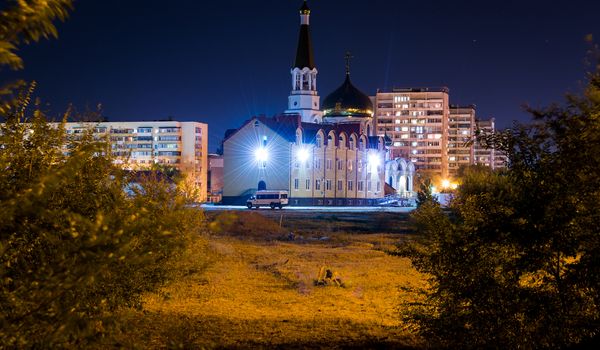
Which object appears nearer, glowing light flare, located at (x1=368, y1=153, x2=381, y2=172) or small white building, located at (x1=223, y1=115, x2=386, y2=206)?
small white building, located at (x1=223, y1=115, x2=386, y2=206)

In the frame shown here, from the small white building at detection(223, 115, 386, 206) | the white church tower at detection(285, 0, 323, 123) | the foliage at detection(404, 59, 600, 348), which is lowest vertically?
the foliage at detection(404, 59, 600, 348)

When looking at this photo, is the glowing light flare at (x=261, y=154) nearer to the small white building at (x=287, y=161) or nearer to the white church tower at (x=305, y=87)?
the small white building at (x=287, y=161)

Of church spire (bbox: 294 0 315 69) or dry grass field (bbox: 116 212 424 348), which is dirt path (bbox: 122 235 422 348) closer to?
dry grass field (bbox: 116 212 424 348)

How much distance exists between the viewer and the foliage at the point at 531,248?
35.1 ft

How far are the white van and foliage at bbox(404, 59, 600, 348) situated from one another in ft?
231

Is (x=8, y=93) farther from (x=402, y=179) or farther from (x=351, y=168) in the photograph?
(x=402, y=179)

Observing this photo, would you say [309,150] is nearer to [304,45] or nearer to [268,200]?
[268,200]

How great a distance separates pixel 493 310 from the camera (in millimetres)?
11500

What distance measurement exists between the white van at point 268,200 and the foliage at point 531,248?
70.4 meters

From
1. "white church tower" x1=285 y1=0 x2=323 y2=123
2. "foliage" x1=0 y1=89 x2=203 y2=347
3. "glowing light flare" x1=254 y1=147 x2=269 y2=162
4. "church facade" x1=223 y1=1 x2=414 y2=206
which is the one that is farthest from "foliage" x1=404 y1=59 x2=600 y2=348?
"white church tower" x1=285 y1=0 x2=323 y2=123

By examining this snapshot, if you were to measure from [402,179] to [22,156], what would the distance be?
Answer: 12444cm

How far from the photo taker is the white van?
8312 centimetres

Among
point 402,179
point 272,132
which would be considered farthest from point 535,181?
point 402,179

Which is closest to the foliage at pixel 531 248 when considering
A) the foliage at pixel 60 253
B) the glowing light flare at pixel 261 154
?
the foliage at pixel 60 253
